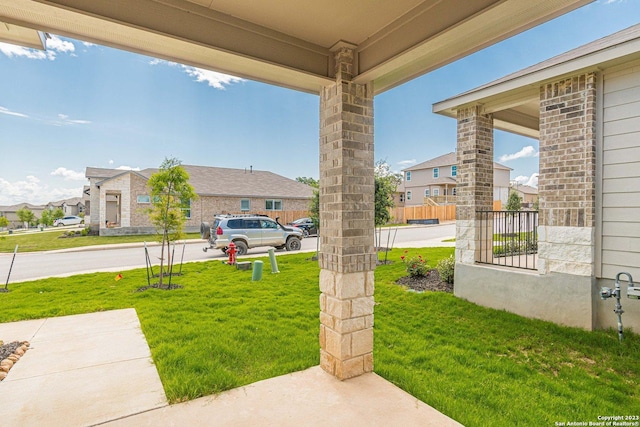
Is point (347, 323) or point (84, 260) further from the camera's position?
point (84, 260)

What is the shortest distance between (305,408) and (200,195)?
2152 cm

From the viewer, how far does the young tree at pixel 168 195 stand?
24.7 ft

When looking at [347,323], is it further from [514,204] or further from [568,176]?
[514,204]

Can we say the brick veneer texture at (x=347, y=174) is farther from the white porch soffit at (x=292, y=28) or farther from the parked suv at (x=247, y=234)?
the parked suv at (x=247, y=234)

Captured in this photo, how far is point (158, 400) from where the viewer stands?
8.93ft

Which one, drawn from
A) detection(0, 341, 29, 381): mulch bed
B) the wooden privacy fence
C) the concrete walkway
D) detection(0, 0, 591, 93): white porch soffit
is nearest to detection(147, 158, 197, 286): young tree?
detection(0, 341, 29, 381): mulch bed

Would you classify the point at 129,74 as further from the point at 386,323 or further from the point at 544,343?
the point at 544,343

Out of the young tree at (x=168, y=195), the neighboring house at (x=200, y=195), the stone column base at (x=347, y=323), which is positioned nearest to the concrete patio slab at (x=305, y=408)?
the stone column base at (x=347, y=323)

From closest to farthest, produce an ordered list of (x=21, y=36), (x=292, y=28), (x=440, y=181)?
(x=21, y=36) → (x=292, y=28) → (x=440, y=181)

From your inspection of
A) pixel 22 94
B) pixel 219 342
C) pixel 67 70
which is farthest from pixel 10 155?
pixel 219 342

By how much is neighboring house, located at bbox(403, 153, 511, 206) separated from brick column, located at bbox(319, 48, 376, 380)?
29.7 m

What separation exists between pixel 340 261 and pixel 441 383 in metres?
1.58

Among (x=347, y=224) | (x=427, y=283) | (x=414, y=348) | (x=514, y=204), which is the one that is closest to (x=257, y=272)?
(x=427, y=283)

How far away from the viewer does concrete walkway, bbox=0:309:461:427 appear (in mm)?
2436
